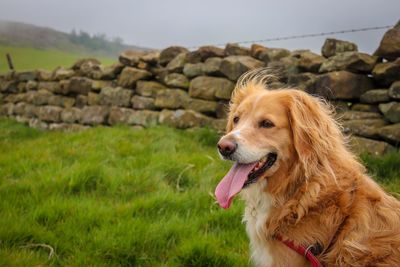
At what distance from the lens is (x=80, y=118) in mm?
10172

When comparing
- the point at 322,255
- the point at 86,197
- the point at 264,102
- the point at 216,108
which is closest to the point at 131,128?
the point at 216,108

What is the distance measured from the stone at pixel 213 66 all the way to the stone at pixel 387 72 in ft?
9.20

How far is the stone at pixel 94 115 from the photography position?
9570 mm

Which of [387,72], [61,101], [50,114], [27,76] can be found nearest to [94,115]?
[61,101]

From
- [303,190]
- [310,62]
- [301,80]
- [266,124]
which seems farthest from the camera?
[310,62]

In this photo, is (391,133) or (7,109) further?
(7,109)

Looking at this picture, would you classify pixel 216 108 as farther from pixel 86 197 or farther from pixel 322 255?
pixel 322 255

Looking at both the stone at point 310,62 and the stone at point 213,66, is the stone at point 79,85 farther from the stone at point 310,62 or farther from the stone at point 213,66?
the stone at point 310,62

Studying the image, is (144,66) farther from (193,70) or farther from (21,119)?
(21,119)

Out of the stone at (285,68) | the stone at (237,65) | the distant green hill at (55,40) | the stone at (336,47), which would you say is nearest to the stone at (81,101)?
the stone at (237,65)

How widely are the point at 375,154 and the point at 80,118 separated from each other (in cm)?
680

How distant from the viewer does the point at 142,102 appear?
890 cm

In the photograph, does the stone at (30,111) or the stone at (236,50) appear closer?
the stone at (236,50)

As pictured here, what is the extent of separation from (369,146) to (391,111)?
0.52 m
